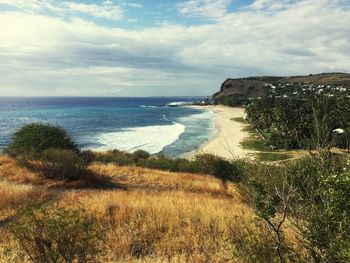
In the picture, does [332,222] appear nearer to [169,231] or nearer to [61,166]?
[169,231]

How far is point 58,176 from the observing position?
21.6 m

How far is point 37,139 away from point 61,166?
25.3 ft

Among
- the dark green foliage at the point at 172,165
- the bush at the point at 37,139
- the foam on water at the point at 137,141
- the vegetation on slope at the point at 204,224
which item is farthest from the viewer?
the foam on water at the point at 137,141

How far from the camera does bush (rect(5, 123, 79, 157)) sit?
1091 inches

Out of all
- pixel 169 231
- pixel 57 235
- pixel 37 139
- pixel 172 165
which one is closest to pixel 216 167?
pixel 172 165

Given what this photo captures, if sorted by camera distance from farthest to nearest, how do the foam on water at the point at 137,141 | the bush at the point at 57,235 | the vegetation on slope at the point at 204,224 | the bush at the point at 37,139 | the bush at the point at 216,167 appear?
the foam on water at the point at 137,141, the bush at the point at 216,167, the bush at the point at 37,139, the bush at the point at 57,235, the vegetation on slope at the point at 204,224

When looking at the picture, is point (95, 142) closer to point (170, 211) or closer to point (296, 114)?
point (296, 114)

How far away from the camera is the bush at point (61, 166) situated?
70.9ft

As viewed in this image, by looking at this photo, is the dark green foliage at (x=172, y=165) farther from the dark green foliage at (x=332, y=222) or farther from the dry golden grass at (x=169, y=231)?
the dark green foliage at (x=332, y=222)

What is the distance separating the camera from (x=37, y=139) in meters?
28.2

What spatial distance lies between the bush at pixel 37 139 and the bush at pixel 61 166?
4.79 metres

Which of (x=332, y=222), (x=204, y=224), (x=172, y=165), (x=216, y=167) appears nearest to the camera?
(x=332, y=222)

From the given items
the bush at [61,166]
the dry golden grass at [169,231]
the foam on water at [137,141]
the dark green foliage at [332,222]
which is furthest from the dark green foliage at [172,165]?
the dark green foliage at [332,222]

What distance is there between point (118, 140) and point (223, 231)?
60781 mm
